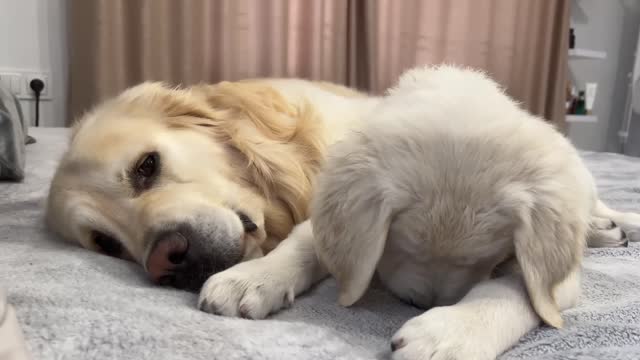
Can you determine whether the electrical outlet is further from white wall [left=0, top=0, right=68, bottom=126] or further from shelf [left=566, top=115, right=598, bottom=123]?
shelf [left=566, top=115, right=598, bottom=123]

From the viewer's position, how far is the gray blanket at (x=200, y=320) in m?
0.86

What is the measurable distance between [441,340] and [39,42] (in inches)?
143

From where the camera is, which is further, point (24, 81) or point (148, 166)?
point (24, 81)

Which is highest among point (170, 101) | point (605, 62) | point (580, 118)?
point (605, 62)

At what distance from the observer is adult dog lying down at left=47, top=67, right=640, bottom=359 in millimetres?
1088

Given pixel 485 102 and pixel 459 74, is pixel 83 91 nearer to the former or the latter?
pixel 459 74

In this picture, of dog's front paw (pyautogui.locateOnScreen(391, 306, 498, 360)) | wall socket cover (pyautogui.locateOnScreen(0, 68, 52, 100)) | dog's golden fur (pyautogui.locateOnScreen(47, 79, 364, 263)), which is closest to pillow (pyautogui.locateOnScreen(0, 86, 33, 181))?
dog's golden fur (pyautogui.locateOnScreen(47, 79, 364, 263))

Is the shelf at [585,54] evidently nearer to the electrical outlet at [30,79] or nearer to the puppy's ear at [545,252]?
the electrical outlet at [30,79]

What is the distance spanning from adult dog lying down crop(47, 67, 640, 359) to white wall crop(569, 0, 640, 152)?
4499 millimetres

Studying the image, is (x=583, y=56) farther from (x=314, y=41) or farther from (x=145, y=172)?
(x=145, y=172)

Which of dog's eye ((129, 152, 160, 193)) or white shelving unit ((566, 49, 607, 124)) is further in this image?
white shelving unit ((566, 49, 607, 124))

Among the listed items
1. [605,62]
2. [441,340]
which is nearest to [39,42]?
[441,340]

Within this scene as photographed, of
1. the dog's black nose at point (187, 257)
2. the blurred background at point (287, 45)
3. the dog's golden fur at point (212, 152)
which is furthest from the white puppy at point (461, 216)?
the blurred background at point (287, 45)

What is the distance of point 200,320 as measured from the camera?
99 cm
